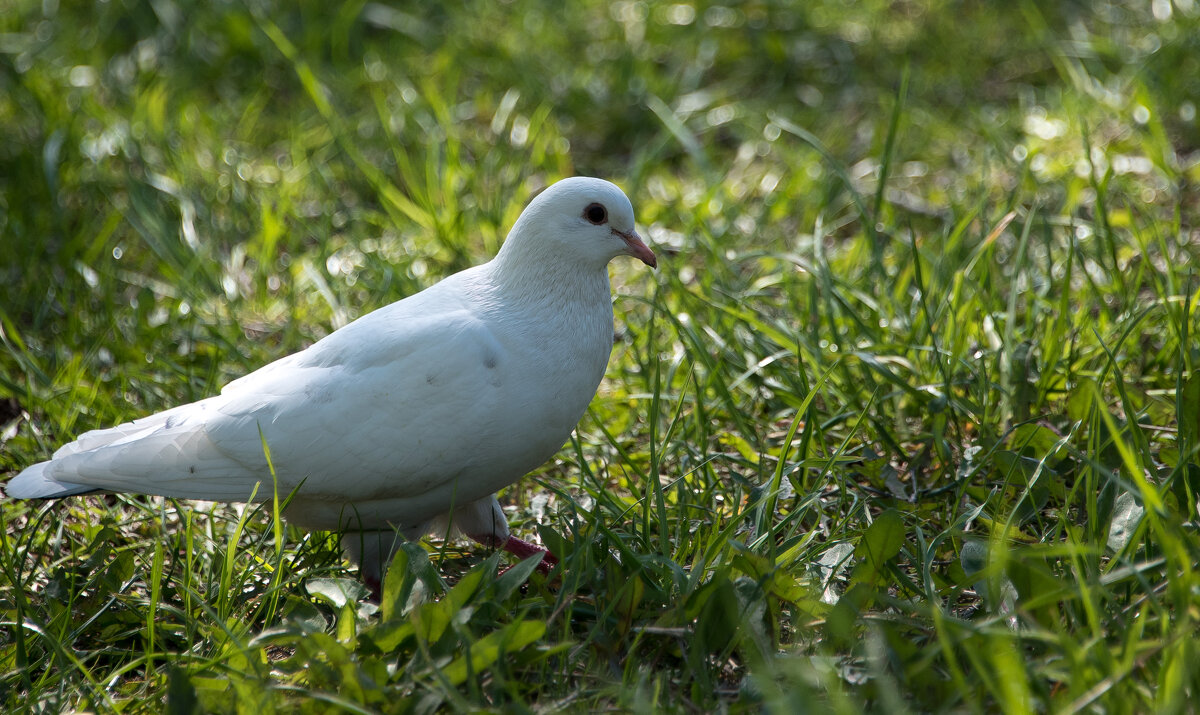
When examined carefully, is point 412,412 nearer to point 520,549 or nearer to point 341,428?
point 341,428

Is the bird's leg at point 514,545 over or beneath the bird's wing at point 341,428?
beneath

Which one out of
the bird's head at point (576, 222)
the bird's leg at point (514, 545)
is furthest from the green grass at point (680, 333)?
the bird's head at point (576, 222)

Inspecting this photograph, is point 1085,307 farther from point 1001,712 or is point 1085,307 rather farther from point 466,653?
point 466,653

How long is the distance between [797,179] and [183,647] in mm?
3212

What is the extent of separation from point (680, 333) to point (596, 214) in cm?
61

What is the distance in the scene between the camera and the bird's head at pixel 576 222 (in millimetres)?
2666

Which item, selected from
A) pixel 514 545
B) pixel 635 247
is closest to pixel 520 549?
pixel 514 545

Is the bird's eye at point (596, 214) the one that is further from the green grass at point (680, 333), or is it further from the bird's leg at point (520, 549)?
the bird's leg at point (520, 549)

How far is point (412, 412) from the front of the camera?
2434 millimetres

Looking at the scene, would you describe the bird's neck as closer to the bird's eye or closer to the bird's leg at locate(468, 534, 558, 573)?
the bird's eye

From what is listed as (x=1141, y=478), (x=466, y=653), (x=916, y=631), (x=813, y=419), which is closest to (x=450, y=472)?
(x=466, y=653)

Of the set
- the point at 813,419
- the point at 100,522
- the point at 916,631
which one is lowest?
the point at 100,522

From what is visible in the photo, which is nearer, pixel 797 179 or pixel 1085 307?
pixel 1085 307

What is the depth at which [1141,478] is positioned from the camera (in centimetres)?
179
